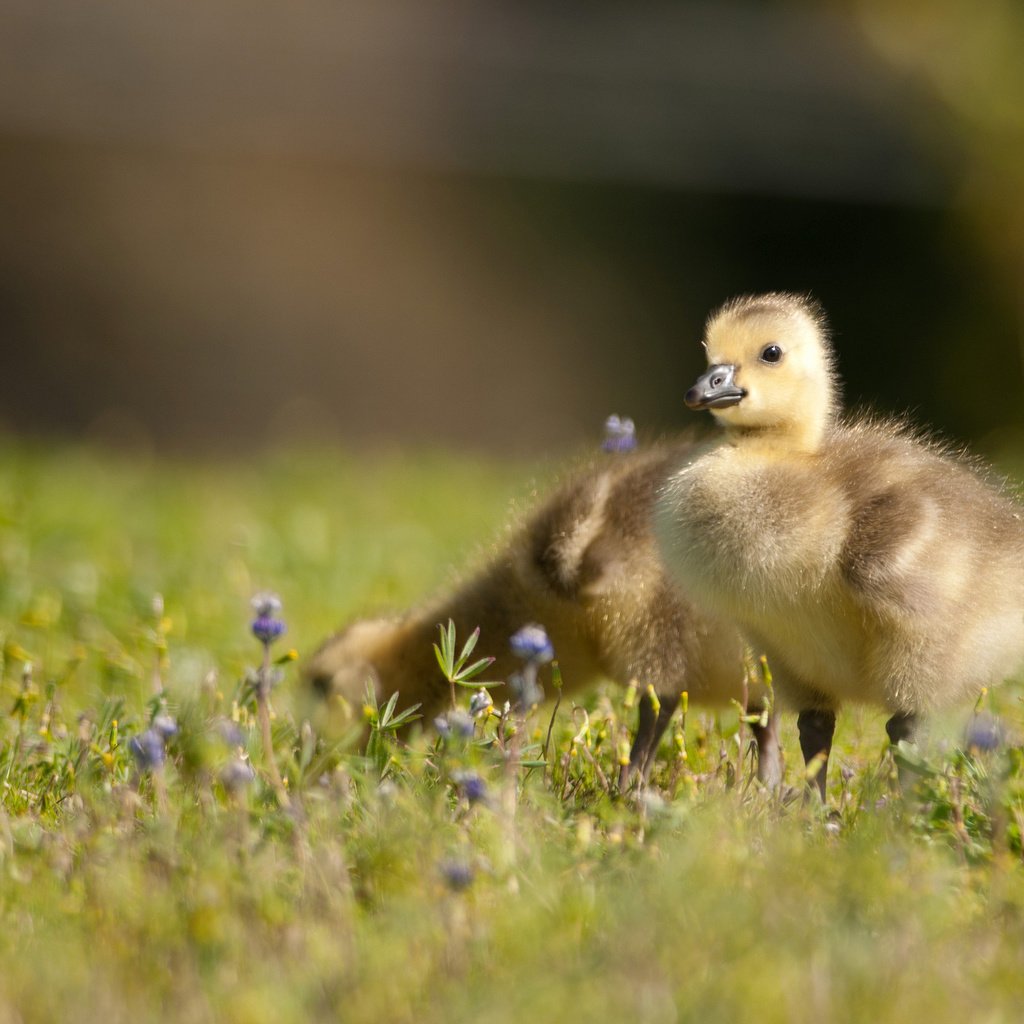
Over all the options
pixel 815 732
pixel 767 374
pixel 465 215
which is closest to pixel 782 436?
pixel 767 374

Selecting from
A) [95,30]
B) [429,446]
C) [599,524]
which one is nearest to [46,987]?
[599,524]

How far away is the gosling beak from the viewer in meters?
2.58

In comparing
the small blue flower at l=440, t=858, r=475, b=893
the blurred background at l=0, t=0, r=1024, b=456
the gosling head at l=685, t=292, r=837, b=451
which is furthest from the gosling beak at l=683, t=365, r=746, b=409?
the blurred background at l=0, t=0, r=1024, b=456

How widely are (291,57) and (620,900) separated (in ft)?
25.3

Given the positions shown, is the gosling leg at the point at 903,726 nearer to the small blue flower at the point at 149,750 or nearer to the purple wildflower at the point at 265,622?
the purple wildflower at the point at 265,622

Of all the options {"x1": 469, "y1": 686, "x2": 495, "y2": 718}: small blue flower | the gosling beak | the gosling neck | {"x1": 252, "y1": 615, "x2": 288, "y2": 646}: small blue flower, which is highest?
the gosling beak

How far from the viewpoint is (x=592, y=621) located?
3.12 m

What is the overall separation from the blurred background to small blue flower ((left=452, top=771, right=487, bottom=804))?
21.7ft

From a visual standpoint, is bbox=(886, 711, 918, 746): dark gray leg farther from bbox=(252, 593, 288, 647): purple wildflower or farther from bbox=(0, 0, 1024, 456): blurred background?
bbox=(0, 0, 1024, 456): blurred background

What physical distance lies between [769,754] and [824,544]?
48 cm

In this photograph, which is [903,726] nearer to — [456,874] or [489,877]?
[489,877]

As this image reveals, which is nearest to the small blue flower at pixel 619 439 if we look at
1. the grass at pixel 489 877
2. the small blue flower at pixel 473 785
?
the grass at pixel 489 877

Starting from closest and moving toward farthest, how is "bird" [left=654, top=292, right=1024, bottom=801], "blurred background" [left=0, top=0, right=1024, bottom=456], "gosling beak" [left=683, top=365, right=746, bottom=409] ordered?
"bird" [left=654, top=292, right=1024, bottom=801] < "gosling beak" [left=683, top=365, right=746, bottom=409] < "blurred background" [left=0, top=0, right=1024, bottom=456]

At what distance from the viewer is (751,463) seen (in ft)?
8.57
